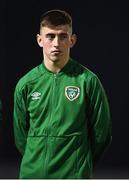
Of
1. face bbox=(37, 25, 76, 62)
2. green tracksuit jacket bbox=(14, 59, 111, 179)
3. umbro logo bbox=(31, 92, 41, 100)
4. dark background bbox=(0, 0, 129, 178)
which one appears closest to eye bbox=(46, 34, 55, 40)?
face bbox=(37, 25, 76, 62)

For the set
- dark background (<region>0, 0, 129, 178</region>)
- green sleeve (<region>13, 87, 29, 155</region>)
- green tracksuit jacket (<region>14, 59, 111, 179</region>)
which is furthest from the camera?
dark background (<region>0, 0, 129, 178</region>)

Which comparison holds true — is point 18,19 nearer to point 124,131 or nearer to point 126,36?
point 126,36

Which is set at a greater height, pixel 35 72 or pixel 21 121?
pixel 35 72

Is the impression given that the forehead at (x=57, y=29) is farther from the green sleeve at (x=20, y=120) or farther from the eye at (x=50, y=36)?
the green sleeve at (x=20, y=120)

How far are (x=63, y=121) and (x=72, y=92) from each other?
0.45 feet

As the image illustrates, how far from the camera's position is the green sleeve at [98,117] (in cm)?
210

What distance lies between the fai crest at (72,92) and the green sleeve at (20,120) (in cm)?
22

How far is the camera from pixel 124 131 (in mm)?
3842

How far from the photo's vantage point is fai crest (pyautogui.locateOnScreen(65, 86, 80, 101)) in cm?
207

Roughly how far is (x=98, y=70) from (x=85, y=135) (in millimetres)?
1808

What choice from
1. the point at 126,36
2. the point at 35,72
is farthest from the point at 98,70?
the point at 35,72

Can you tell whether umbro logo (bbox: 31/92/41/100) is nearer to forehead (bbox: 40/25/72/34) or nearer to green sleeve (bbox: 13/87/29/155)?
green sleeve (bbox: 13/87/29/155)

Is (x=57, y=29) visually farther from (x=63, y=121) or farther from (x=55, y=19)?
(x=63, y=121)

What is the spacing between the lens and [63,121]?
2.06 meters
